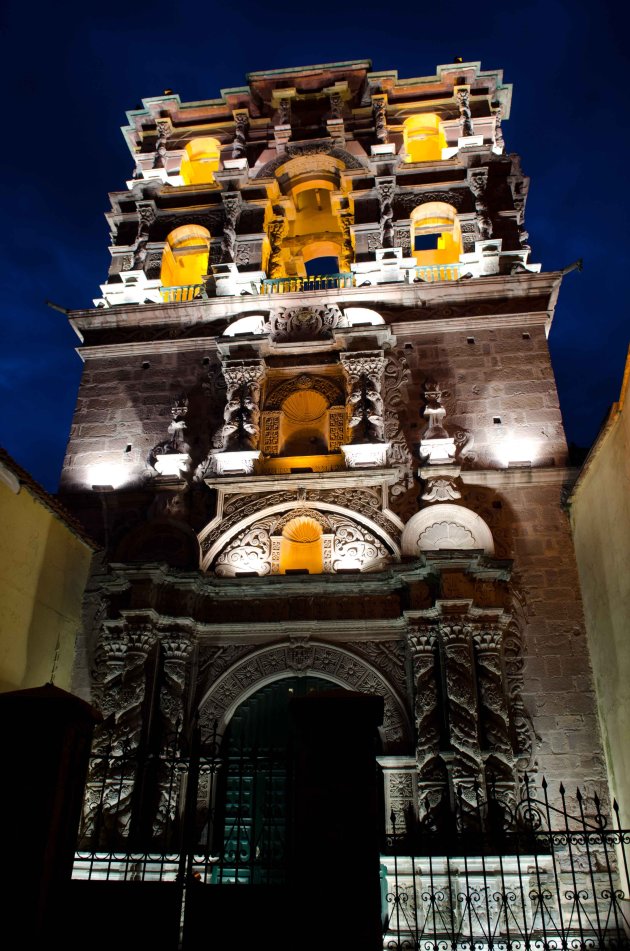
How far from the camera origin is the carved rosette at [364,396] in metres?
13.6

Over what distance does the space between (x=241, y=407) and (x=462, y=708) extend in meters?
6.44

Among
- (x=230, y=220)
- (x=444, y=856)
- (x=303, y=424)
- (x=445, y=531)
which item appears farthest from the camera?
(x=230, y=220)

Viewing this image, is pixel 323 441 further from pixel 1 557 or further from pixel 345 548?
pixel 1 557

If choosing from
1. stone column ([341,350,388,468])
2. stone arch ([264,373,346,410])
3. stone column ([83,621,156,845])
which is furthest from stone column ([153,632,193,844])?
stone arch ([264,373,346,410])

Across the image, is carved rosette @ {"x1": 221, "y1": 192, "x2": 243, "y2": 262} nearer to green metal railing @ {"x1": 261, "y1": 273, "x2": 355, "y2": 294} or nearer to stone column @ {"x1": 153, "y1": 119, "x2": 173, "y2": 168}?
green metal railing @ {"x1": 261, "y1": 273, "x2": 355, "y2": 294}

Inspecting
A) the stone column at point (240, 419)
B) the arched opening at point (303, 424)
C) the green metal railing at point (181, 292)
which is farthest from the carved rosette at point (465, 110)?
the stone column at point (240, 419)

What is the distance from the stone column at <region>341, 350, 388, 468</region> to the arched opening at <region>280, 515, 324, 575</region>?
126cm

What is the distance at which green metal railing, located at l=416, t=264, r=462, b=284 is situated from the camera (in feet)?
52.0

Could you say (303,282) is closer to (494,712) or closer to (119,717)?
(119,717)

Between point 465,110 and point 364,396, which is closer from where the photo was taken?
point 364,396

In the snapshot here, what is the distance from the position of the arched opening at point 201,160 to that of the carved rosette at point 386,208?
4580mm

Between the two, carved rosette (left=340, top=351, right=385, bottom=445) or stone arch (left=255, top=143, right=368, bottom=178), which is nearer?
carved rosette (left=340, top=351, right=385, bottom=445)

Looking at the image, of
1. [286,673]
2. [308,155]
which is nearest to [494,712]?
[286,673]

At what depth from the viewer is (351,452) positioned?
13445 millimetres
